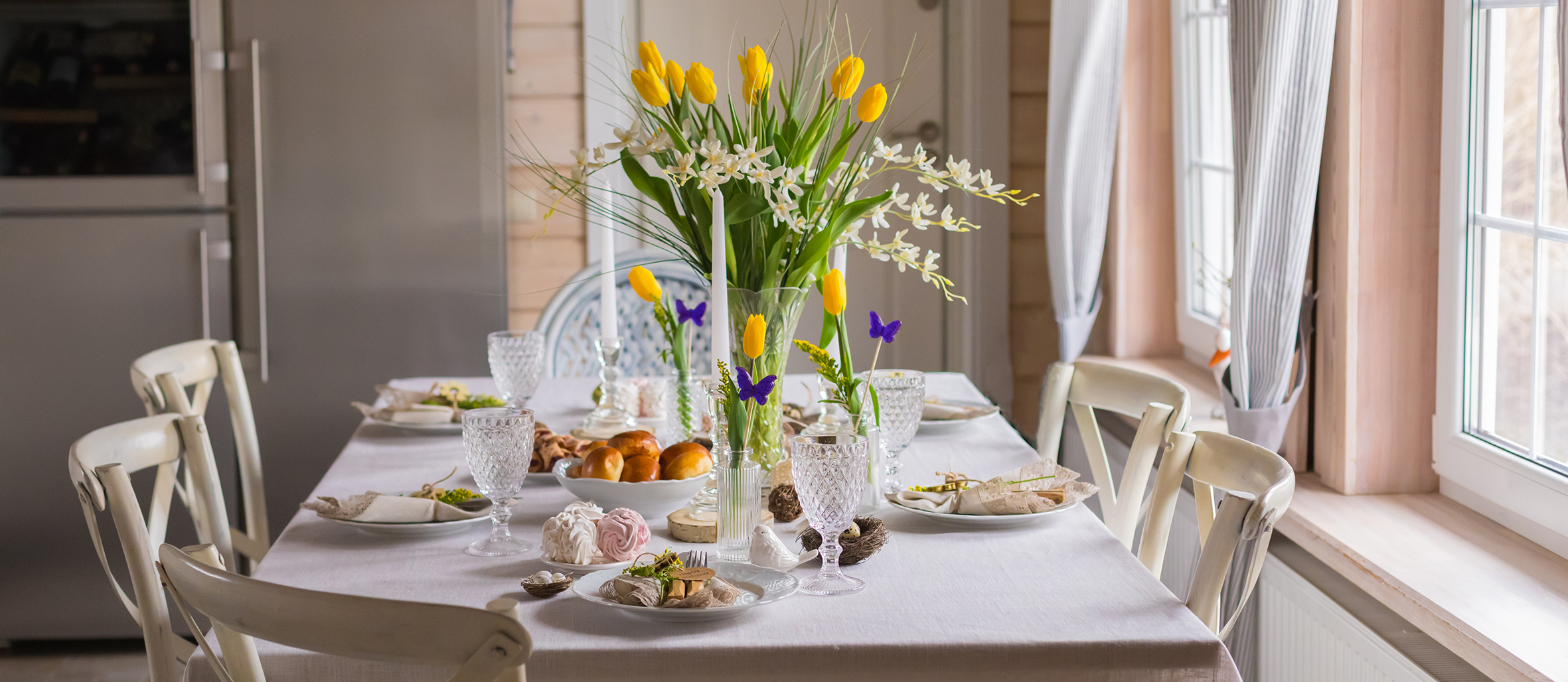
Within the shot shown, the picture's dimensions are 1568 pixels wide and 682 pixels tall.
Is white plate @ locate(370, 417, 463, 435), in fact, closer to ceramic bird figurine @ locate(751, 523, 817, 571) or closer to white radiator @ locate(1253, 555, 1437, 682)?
ceramic bird figurine @ locate(751, 523, 817, 571)

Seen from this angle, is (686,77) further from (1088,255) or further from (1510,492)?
(1088,255)

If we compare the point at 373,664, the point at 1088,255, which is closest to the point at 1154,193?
the point at 1088,255

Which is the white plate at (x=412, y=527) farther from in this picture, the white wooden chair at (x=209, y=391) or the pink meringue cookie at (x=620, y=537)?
the white wooden chair at (x=209, y=391)

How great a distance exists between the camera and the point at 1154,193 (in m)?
2.87

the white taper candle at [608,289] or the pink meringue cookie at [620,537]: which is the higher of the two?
the white taper candle at [608,289]

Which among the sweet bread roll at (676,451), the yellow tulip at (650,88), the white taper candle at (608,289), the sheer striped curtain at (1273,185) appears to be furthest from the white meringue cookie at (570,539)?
the sheer striped curtain at (1273,185)

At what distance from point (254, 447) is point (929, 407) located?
1.14 m

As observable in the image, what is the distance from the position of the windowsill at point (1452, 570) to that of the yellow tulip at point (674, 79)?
1015 millimetres

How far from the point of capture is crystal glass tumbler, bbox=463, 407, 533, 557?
125 cm

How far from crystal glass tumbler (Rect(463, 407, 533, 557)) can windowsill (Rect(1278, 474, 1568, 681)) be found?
3.26 feet

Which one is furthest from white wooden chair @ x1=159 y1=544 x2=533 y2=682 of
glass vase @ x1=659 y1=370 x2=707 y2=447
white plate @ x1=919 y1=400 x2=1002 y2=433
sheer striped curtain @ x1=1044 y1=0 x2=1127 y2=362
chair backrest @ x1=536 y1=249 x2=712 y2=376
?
sheer striped curtain @ x1=1044 y1=0 x2=1127 y2=362

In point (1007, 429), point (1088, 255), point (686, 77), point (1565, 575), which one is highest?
point (686, 77)

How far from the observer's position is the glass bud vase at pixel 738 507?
1.23 metres

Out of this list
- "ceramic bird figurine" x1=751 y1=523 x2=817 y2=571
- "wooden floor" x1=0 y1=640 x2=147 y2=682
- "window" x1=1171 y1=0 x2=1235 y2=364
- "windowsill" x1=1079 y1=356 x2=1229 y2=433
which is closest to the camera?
"ceramic bird figurine" x1=751 y1=523 x2=817 y2=571
